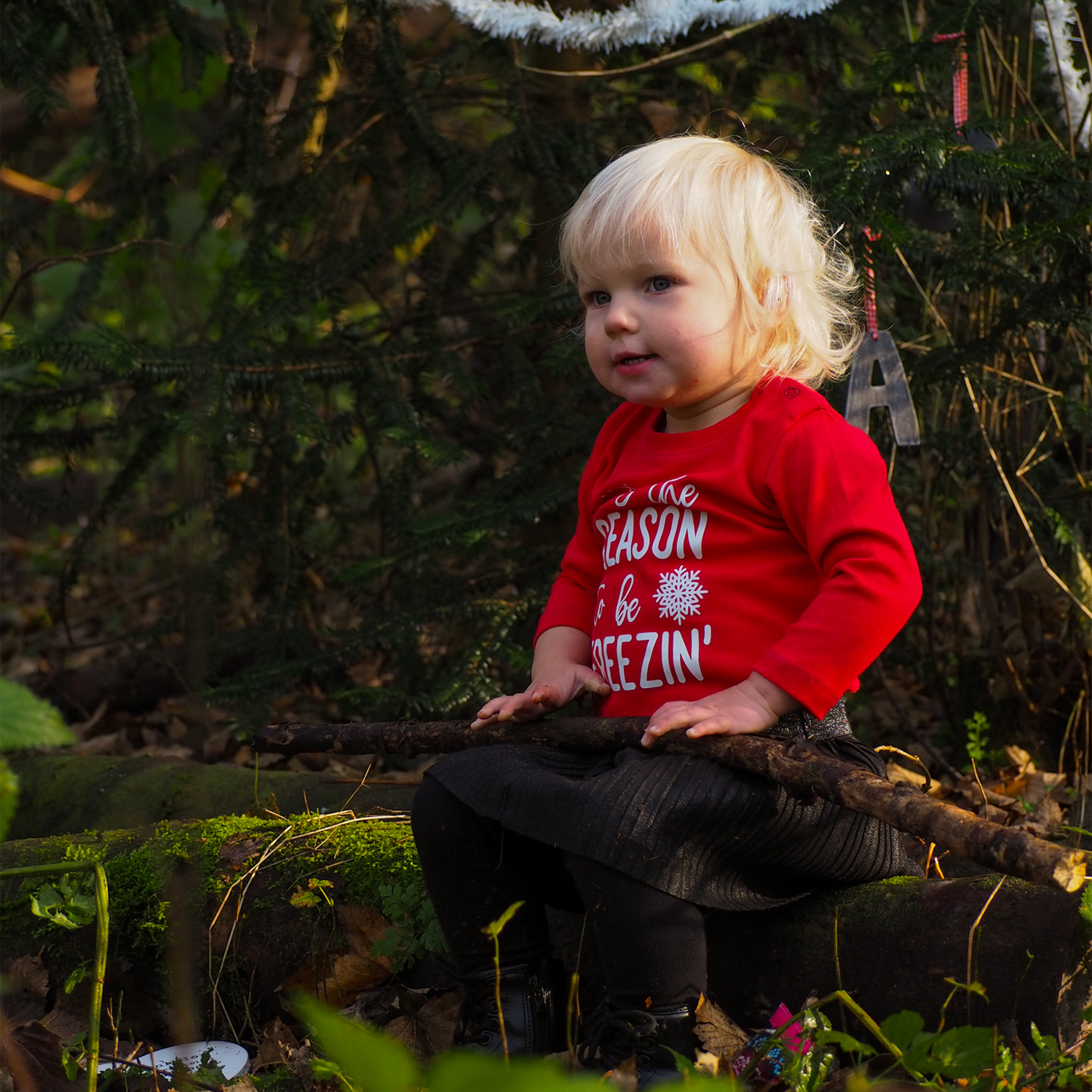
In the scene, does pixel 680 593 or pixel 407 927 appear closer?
pixel 680 593

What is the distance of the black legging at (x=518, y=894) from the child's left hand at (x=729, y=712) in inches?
10.0

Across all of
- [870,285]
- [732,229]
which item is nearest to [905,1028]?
[732,229]

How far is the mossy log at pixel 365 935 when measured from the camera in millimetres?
1688

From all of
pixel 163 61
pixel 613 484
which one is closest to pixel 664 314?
pixel 613 484

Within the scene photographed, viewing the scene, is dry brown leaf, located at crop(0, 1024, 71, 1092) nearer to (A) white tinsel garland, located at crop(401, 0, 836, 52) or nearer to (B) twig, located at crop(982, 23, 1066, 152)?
(A) white tinsel garland, located at crop(401, 0, 836, 52)

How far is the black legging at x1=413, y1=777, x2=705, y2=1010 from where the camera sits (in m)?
1.71

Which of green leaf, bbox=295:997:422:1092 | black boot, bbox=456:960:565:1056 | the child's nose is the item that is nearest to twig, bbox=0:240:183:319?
the child's nose

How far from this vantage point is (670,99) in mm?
3773

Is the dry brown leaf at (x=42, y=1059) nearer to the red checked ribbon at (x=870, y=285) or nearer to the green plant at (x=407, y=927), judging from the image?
the green plant at (x=407, y=927)

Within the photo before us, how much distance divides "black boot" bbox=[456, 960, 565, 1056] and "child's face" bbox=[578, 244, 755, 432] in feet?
3.57

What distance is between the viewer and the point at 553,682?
2.21 metres

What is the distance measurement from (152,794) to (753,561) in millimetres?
1772

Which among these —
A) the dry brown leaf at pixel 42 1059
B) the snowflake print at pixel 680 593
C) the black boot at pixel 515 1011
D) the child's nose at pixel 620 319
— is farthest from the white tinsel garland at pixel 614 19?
the dry brown leaf at pixel 42 1059

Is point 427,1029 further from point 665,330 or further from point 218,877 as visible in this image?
point 665,330
